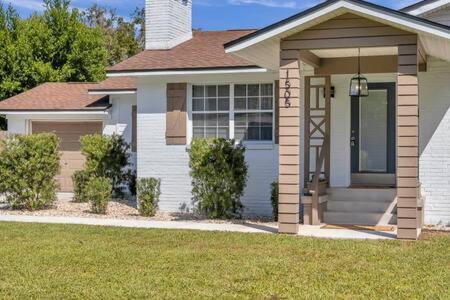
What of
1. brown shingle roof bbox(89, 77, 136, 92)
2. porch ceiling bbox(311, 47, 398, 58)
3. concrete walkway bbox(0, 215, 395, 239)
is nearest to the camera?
concrete walkway bbox(0, 215, 395, 239)

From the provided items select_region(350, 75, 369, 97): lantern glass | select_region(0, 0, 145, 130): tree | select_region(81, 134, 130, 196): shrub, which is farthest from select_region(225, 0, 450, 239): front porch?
select_region(0, 0, 145, 130): tree

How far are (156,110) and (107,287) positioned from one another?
8660 millimetres

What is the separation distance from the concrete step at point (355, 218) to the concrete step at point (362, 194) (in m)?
0.38

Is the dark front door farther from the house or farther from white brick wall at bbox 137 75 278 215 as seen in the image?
white brick wall at bbox 137 75 278 215

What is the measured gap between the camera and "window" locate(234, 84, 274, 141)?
14805 millimetres

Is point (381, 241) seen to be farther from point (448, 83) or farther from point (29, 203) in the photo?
point (29, 203)

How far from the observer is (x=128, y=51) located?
3778cm

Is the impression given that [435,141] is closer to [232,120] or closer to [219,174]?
[219,174]

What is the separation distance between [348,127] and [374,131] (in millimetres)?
572

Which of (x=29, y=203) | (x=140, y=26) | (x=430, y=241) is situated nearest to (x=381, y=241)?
(x=430, y=241)

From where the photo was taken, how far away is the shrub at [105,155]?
1600cm

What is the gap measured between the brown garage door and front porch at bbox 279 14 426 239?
792cm

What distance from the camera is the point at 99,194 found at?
1448 centimetres

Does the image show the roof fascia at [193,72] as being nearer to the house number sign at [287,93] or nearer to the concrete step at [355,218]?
the house number sign at [287,93]
